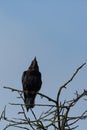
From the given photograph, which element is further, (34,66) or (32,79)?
(34,66)

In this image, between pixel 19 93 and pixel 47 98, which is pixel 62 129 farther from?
pixel 19 93

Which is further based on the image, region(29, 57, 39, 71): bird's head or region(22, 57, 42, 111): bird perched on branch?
region(29, 57, 39, 71): bird's head

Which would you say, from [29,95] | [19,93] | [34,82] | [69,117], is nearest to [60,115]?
[69,117]

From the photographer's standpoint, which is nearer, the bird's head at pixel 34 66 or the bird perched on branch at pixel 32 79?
the bird perched on branch at pixel 32 79

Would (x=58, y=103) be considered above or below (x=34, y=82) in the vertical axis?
below

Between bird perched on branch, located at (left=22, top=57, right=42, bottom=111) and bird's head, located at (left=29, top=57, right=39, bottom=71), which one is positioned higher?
bird's head, located at (left=29, top=57, right=39, bottom=71)

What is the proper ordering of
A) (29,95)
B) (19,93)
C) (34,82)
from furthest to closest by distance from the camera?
(34,82)
(29,95)
(19,93)

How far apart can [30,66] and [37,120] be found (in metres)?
4.92

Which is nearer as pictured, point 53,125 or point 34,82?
point 53,125

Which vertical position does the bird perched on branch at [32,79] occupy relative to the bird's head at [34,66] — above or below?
below

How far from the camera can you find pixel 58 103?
469cm

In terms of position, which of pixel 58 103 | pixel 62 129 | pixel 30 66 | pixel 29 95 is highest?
pixel 30 66

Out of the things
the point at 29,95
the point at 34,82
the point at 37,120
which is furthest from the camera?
the point at 34,82

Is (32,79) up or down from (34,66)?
down
